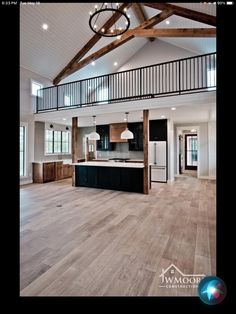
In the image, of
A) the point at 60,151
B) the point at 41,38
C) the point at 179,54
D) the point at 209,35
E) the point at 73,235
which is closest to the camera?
the point at 73,235

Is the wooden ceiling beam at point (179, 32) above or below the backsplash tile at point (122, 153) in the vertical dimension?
above

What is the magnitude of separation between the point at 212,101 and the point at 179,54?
5.02 metres

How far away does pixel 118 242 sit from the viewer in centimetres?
274

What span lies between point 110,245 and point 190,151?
437 inches

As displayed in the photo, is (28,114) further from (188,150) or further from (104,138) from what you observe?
(188,150)

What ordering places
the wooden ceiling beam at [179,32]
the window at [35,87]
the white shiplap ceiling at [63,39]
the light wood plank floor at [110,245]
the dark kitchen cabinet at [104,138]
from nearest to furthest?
the light wood plank floor at [110,245]
the white shiplap ceiling at [63,39]
the wooden ceiling beam at [179,32]
the window at [35,87]
the dark kitchen cabinet at [104,138]

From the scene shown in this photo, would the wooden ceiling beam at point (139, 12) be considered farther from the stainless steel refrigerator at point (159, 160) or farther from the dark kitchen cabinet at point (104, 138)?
the stainless steel refrigerator at point (159, 160)

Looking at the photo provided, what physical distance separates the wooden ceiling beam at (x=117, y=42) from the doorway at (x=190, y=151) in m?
7.55

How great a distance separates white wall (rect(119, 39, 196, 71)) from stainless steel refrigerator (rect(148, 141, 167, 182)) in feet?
14.0

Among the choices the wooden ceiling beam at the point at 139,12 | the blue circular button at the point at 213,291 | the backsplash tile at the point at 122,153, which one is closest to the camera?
the blue circular button at the point at 213,291

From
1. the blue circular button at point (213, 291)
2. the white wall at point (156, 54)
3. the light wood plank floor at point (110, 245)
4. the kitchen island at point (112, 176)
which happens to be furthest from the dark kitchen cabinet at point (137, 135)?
the blue circular button at point (213, 291)

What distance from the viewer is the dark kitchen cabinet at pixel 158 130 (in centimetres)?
799

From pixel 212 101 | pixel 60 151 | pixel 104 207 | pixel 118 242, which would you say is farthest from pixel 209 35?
pixel 60 151
